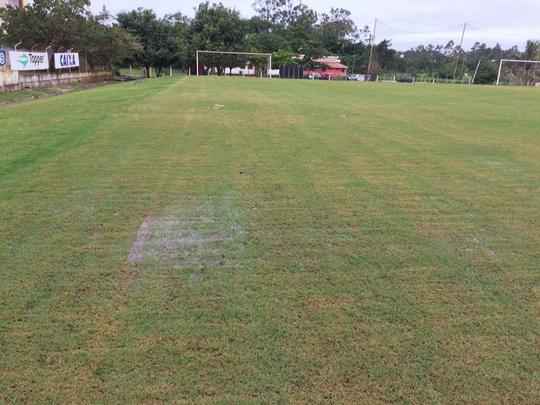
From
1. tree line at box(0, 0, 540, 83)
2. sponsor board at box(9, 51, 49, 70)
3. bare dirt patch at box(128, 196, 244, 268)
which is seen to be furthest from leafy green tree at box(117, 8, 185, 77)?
bare dirt patch at box(128, 196, 244, 268)

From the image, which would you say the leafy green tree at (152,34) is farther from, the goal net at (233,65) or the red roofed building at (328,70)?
the red roofed building at (328,70)

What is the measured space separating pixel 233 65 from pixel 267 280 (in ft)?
200

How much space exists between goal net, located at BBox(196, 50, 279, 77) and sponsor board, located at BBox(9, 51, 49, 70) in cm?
3356

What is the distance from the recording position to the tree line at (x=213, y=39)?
113ft

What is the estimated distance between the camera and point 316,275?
326 centimetres

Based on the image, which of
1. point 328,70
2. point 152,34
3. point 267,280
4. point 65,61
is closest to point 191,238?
point 267,280

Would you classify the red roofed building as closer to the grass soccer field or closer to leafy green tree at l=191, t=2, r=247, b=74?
leafy green tree at l=191, t=2, r=247, b=74

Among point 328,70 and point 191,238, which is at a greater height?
point 328,70

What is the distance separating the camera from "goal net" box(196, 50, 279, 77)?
58.8m

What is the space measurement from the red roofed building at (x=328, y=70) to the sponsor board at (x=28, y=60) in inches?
1760

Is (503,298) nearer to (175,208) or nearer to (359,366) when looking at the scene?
(359,366)

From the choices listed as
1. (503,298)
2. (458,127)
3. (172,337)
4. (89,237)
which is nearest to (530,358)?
(503,298)

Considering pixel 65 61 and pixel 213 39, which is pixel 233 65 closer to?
pixel 213 39

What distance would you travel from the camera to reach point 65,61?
3083cm
